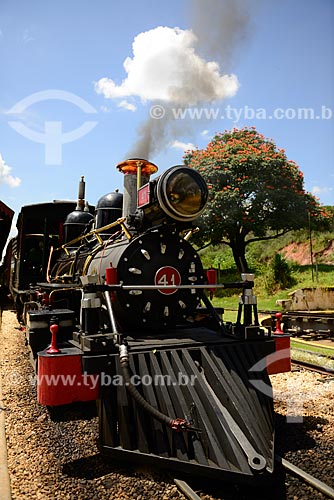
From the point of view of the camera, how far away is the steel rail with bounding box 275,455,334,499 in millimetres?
2832

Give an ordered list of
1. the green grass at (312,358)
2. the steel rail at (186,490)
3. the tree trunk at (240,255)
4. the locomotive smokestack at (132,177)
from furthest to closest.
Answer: the tree trunk at (240,255) → the green grass at (312,358) → the locomotive smokestack at (132,177) → the steel rail at (186,490)

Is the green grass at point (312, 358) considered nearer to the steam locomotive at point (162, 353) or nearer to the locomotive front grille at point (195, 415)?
the steam locomotive at point (162, 353)

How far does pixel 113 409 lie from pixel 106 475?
0.49 m

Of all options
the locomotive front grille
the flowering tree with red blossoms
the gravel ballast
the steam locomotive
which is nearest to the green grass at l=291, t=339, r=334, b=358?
the gravel ballast

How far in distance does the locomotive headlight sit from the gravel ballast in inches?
93.0

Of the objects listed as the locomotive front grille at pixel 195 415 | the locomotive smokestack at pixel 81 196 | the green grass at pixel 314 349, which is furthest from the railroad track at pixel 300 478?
the locomotive smokestack at pixel 81 196

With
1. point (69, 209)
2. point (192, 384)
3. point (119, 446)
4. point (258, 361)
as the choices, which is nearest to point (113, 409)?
point (119, 446)

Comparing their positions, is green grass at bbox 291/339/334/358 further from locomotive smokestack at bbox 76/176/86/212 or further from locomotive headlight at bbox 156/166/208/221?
locomotive smokestack at bbox 76/176/86/212

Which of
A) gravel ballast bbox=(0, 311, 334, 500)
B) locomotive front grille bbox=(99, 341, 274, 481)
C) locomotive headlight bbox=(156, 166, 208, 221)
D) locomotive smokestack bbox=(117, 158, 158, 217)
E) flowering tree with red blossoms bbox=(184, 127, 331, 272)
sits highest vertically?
flowering tree with red blossoms bbox=(184, 127, 331, 272)

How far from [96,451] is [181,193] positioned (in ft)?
8.42

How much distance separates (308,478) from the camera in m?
3.00

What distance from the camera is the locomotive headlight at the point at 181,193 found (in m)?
4.07

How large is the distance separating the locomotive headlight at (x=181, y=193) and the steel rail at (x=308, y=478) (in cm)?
241

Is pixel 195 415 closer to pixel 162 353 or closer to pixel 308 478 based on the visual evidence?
pixel 162 353
